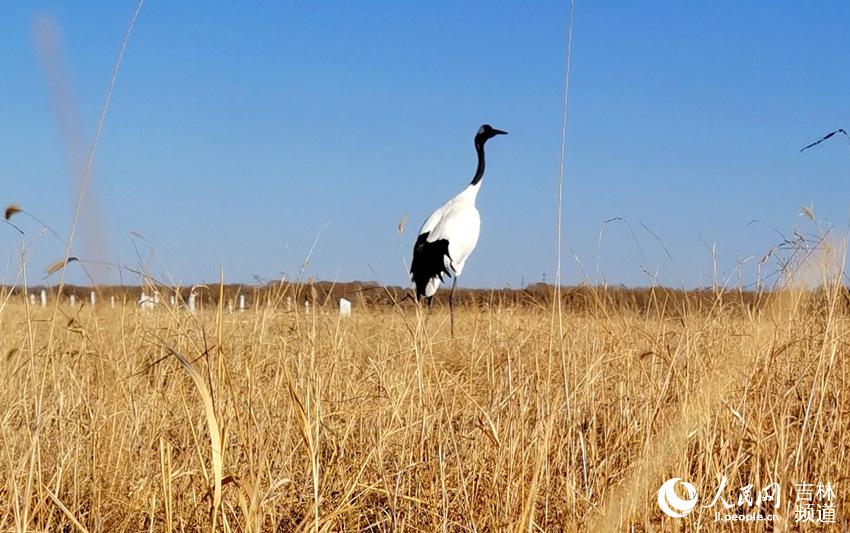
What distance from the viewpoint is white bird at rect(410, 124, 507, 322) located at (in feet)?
34.7

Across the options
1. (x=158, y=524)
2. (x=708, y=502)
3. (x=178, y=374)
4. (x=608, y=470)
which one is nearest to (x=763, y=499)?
(x=708, y=502)

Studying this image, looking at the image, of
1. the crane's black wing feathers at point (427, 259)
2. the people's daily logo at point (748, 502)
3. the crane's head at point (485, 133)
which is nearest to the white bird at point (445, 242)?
the crane's black wing feathers at point (427, 259)

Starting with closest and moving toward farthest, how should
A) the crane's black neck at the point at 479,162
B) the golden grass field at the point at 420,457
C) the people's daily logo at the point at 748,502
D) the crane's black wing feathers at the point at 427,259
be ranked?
the golden grass field at the point at 420,457
the people's daily logo at the point at 748,502
the crane's black wing feathers at the point at 427,259
the crane's black neck at the point at 479,162

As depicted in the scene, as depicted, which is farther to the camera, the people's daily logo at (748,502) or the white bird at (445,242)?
the white bird at (445,242)

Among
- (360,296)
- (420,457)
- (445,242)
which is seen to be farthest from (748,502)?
(445,242)

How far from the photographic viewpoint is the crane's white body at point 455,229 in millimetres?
10586

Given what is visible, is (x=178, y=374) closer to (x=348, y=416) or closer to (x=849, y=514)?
(x=348, y=416)

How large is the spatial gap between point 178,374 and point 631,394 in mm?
1613

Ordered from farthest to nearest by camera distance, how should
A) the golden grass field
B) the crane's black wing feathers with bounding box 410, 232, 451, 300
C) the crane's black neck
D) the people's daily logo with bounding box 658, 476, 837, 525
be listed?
the crane's black neck, the crane's black wing feathers with bounding box 410, 232, 451, 300, the people's daily logo with bounding box 658, 476, 837, 525, the golden grass field

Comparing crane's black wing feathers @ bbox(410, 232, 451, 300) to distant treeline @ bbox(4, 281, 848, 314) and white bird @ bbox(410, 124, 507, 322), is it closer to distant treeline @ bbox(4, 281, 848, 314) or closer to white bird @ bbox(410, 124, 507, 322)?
white bird @ bbox(410, 124, 507, 322)

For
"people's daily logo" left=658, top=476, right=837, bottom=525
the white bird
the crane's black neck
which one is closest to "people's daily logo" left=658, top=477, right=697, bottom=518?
"people's daily logo" left=658, top=476, right=837, bottom=525

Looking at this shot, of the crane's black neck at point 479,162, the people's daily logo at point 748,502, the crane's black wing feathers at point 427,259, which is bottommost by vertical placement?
the people's daily logo at point 748,502

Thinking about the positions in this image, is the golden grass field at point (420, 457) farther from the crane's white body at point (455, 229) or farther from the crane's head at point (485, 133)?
the crane's head at point (485, 133)

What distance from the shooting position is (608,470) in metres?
2.13
